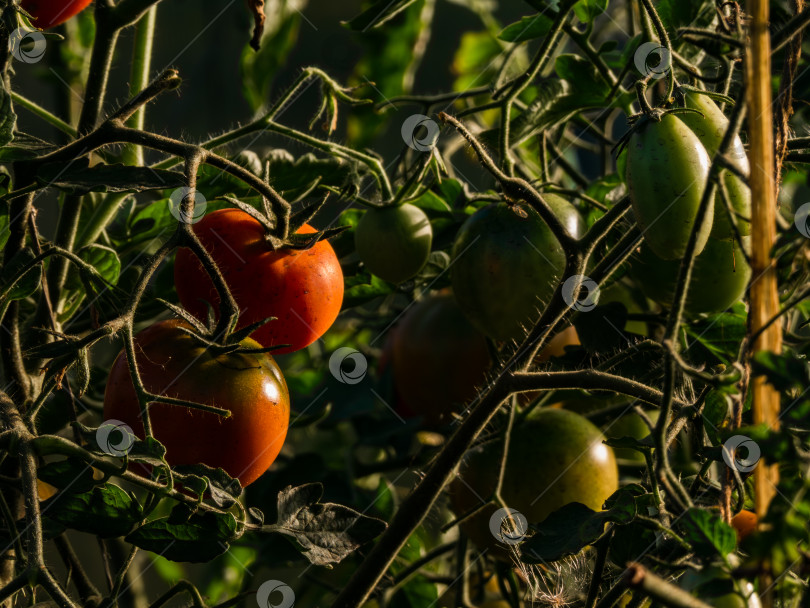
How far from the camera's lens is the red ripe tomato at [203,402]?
450 mm

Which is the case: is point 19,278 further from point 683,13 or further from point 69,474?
point 683,13

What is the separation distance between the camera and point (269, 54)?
87 centimetres

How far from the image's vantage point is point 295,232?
1.70 ft

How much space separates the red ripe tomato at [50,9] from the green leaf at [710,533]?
467mm

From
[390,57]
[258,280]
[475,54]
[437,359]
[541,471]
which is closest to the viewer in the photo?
[258,280]

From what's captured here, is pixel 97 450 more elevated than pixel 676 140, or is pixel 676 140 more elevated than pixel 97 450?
pixel 676 140

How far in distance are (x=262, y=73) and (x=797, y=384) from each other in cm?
71

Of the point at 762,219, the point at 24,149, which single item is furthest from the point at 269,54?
the point at 762,219

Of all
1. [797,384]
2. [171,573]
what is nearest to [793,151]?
[797,384]

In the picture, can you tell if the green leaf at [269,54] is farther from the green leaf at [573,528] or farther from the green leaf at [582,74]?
the green leaf at [573,528]

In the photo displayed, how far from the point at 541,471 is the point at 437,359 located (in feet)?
0.66

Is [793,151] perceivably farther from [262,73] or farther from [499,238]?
[262,73]

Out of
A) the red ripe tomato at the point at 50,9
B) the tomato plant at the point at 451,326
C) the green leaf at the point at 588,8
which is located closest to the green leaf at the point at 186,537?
the tomato plant at the point at 451,326

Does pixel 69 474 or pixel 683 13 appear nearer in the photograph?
pixel 69 474
